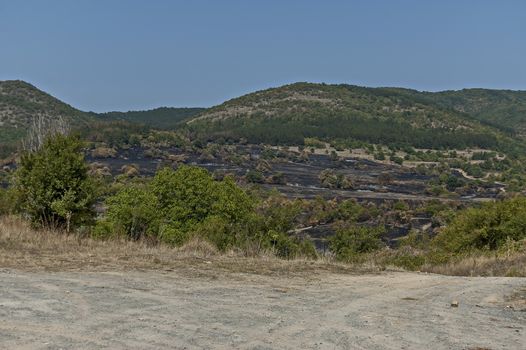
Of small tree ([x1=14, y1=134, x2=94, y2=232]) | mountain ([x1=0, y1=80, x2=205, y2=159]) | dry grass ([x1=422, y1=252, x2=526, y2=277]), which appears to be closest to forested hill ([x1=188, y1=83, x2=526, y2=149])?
mountain ([x1=0, y1=80, x2=205, y2=159])

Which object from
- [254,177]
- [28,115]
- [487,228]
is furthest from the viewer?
[28,115]

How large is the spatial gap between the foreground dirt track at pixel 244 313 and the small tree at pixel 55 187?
767 cm

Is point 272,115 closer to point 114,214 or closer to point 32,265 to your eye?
point 114,214

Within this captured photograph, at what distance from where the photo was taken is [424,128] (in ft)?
477

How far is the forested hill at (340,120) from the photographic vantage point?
129 metres

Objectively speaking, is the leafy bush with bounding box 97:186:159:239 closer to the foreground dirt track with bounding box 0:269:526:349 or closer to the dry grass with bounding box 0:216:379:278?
the dry grass with bounding box 0:216:379:278

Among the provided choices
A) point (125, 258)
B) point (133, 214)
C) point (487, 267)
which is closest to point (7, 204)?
point (133, 214)

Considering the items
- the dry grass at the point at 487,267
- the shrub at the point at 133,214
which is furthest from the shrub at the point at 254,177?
the dry grass at the point at 487,267

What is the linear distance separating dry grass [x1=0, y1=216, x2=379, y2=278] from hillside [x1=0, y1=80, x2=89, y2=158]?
97.1m

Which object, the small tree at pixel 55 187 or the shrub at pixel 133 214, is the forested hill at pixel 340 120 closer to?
the shrub at pixel 133 214

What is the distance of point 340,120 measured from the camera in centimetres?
14412

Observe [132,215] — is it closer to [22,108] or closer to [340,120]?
[22,108]

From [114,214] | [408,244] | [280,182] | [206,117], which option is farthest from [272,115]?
[114,214]

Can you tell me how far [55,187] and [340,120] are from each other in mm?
129409
